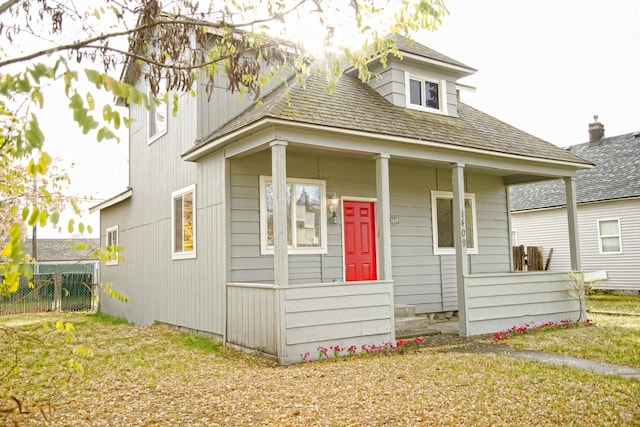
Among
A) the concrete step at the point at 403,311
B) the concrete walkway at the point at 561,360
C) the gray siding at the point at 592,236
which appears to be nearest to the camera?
the concrete walkway at the point at 561,360

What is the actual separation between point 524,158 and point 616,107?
29693mm

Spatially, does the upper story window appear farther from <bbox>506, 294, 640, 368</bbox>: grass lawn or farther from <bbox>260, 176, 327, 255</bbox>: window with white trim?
<bbox>506, 294, 640, 368</bbox>: grass lawn

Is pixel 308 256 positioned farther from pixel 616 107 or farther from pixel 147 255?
pixel 616 107

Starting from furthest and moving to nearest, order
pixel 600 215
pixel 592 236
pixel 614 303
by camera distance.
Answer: pixel 592 236
pixel 600 215
pixel 614 303

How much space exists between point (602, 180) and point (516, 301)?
41.6ft

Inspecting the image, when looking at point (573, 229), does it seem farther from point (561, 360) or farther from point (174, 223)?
point (174, 223)

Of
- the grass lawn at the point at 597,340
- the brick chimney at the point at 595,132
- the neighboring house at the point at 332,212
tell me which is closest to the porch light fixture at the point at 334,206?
the neighboring house at the point at 332,212

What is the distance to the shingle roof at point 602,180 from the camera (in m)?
19.1

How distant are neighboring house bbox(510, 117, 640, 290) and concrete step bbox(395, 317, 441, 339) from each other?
10.3m

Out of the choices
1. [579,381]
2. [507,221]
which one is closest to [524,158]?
[507,221]

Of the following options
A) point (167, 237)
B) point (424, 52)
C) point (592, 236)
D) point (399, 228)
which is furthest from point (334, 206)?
point (592, 236)

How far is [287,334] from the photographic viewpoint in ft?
23.8

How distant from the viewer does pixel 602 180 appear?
20219mm

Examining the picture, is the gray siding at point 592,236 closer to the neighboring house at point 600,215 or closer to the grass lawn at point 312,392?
the neighboring house at point 600,215
